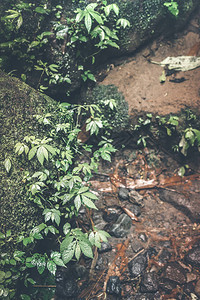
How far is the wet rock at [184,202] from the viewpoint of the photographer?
3074 mm

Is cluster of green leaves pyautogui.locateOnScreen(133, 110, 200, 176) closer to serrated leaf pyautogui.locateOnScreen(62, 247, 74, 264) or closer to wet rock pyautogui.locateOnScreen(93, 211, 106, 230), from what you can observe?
wet rock pyautogui.locateOnScreen(93, 211, 106, 230)

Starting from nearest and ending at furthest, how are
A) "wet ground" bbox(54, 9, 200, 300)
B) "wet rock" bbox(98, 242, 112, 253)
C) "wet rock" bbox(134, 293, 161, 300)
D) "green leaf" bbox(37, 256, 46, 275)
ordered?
1. "green leaf" bbox(37, 256, 46, 275)
2. "wet rock" bbox(134, 293, 161, 300)
3. "wet ground" bbox(54, 9, 200, 300)
4. "wet rock" bbox(98, 242, 112, 253)

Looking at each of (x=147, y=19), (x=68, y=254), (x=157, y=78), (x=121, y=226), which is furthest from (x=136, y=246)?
(x=147, y=19)

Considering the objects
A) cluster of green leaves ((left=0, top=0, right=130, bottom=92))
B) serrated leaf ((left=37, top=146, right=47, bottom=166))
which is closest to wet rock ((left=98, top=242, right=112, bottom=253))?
serrated leaf ((left=37, top=146, right=47, bottom=166))

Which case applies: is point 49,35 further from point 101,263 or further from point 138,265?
point 138,265

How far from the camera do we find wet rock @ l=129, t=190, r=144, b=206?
3.26 m

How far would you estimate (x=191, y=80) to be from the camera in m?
3.56

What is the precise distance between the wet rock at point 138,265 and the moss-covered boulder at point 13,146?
1.46m

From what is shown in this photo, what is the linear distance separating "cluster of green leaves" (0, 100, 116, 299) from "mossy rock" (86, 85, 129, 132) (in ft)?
1.49

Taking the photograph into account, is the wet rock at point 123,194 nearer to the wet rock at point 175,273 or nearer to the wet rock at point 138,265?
the wet rock at point 138,265

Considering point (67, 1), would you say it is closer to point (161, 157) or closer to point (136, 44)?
point (136, 44)

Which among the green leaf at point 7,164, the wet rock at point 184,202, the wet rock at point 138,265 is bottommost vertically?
the wet rock at point 138,265

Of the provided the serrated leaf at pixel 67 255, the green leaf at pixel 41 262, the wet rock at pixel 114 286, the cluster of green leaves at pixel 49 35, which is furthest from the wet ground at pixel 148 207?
the serrated leaf at pixel 67 255

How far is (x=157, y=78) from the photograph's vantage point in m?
3.68
